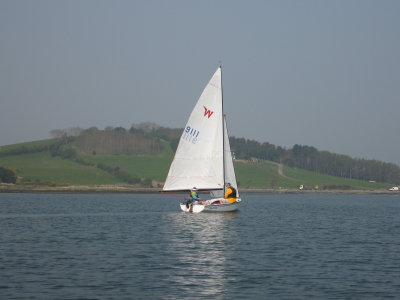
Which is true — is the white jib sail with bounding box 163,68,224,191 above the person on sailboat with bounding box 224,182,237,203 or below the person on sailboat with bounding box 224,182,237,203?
above

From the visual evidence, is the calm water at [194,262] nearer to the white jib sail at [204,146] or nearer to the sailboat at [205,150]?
the sailboat at [205,150]

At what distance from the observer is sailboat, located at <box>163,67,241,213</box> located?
61.3 metres

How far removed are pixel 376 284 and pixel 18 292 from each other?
1420 cm

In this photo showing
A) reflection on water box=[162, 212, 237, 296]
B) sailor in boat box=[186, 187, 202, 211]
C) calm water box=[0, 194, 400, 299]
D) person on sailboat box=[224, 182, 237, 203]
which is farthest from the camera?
sailor in boat box=[186, 187, 202, 211]

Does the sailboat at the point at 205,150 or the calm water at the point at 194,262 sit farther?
the sailboat at the point at 205,150

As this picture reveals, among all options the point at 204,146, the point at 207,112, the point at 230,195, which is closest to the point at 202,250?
the point at 230,195

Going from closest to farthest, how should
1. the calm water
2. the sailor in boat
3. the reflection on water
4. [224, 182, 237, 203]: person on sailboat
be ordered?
the calm water → the reflection on water → [224, 182, 237, 203]: person on sailboat → the sailor in boat

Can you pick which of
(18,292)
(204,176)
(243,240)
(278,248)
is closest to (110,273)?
(18,292)

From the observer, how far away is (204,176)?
6166 centimetres

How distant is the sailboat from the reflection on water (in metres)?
3.62

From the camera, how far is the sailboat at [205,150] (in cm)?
6128

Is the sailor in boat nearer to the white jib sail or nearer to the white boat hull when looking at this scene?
the white boat hull

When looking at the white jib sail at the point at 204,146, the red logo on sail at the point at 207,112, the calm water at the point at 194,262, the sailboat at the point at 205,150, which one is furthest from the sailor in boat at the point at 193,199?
the calm water at the point at 194,262

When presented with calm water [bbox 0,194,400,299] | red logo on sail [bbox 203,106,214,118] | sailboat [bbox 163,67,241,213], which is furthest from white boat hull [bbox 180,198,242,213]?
red logo on sail [bbox 203,106,214,118]
